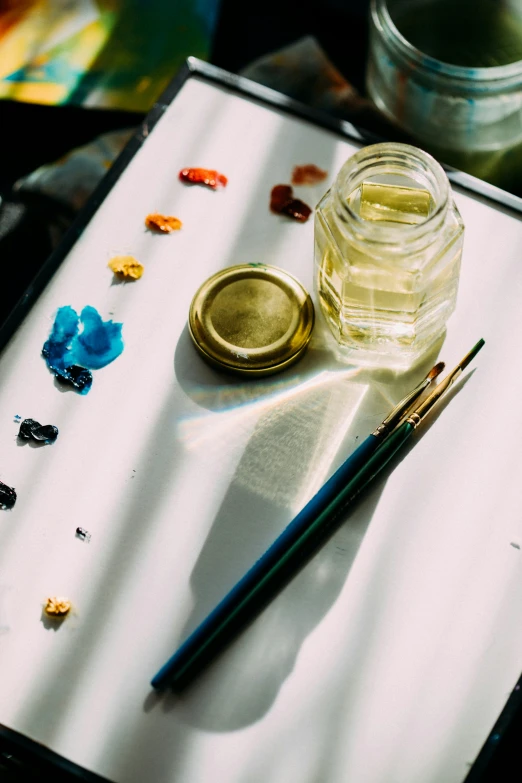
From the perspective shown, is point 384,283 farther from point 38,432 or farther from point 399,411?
point 38,432

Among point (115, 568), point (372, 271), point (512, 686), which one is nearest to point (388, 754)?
point (512, 686)

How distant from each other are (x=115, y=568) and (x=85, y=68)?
71cm

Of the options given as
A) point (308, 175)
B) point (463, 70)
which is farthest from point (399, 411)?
point (463, 70)

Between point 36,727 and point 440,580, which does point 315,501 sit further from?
point 36,727

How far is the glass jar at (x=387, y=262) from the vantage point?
520 mm

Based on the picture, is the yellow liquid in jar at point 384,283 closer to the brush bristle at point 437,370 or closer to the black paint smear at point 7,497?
the brush bristle at point 437,370

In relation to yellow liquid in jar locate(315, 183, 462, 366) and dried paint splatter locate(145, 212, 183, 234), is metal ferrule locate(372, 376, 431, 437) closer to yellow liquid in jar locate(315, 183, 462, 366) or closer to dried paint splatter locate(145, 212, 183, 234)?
yellow liquid in jar locate(315, 183, 462, 366)

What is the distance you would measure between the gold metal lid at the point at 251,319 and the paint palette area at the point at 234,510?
0.02 metres

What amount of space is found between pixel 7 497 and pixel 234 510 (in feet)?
0.55

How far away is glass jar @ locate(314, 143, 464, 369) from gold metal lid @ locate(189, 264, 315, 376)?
29mm

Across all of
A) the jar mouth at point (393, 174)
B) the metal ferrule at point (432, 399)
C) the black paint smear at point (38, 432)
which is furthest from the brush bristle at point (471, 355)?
Answer: the black paint smear at point (38, 432)

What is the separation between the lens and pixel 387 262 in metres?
0.54

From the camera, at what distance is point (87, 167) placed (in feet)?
3.02

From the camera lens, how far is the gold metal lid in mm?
600
